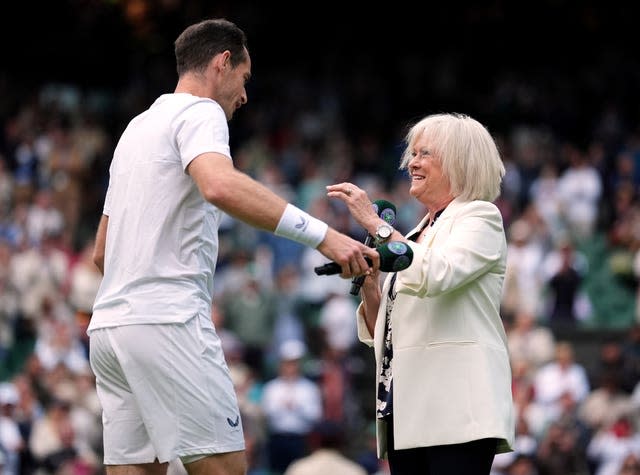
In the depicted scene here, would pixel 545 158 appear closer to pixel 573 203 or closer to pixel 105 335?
pixel 573 203

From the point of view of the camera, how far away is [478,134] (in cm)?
587

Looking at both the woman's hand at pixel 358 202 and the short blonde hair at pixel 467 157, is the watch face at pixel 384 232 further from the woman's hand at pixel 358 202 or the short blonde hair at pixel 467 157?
the short blonde hair at pixel 467 157

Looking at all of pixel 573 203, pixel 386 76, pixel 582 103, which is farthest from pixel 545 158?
pixel 386 76

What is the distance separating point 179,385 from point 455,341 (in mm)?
1085

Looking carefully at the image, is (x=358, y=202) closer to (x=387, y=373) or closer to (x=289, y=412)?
(x=387, y=373)

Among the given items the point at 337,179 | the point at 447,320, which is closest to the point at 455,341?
the point at 447,320

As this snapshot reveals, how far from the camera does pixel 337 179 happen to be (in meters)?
19.4

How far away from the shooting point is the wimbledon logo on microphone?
17.7 ft

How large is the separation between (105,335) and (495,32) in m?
20.1

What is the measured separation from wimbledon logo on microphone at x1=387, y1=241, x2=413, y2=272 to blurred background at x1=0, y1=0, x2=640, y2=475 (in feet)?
5.55

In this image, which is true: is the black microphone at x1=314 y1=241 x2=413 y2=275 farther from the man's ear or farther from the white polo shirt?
the man's ear

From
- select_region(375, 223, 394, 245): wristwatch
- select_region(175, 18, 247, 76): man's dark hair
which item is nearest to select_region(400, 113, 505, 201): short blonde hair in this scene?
select_region(375, 223, 394, 245): wristwatch

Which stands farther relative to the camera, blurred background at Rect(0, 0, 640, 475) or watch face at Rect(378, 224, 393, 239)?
blurred background at Rect(0, 0, 640, 475)

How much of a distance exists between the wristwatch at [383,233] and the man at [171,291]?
233 mm
